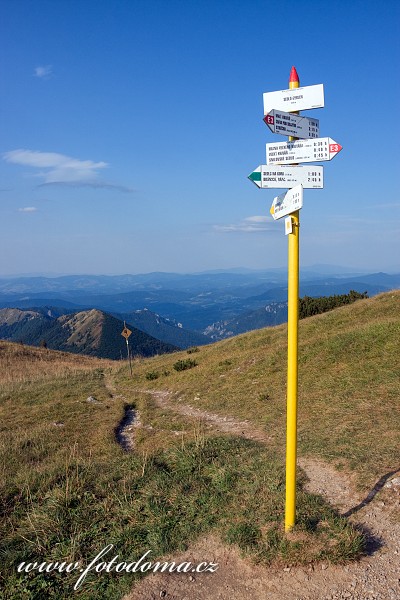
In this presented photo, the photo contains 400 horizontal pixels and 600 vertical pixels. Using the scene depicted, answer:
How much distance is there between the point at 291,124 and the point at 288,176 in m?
0.57

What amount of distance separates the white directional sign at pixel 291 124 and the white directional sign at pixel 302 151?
118mm

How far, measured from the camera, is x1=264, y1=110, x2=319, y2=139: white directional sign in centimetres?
476

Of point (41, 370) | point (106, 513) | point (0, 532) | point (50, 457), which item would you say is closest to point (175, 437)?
point (50, 457)

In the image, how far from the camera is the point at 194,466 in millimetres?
7574

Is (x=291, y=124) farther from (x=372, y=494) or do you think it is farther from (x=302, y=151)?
(x=372, y=494)

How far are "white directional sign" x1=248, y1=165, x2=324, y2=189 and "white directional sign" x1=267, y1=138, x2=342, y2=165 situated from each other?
109 millimetres

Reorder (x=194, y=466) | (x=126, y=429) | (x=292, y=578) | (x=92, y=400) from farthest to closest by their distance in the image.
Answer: (x=92, y=400), (x=126, y=429), (x=194, y=466), (x=292, y=578)

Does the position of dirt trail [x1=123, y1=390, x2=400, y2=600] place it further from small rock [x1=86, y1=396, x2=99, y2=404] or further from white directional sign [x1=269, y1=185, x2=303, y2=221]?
small rock [x1=86, y1=396, x2=99, y2=404]

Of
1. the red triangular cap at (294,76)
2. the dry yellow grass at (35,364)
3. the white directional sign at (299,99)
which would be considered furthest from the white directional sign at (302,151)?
the dry yellow grass at (35,364)

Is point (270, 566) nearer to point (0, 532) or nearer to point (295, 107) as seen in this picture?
point (0, 532)

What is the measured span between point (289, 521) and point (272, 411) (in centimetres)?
674

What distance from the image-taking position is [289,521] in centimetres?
540

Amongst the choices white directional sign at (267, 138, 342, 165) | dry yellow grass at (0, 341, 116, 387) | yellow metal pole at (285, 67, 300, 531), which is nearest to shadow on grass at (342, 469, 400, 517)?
yellow metal pole at (285, 67, 300, 531)

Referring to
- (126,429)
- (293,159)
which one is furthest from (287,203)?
(126,429)
